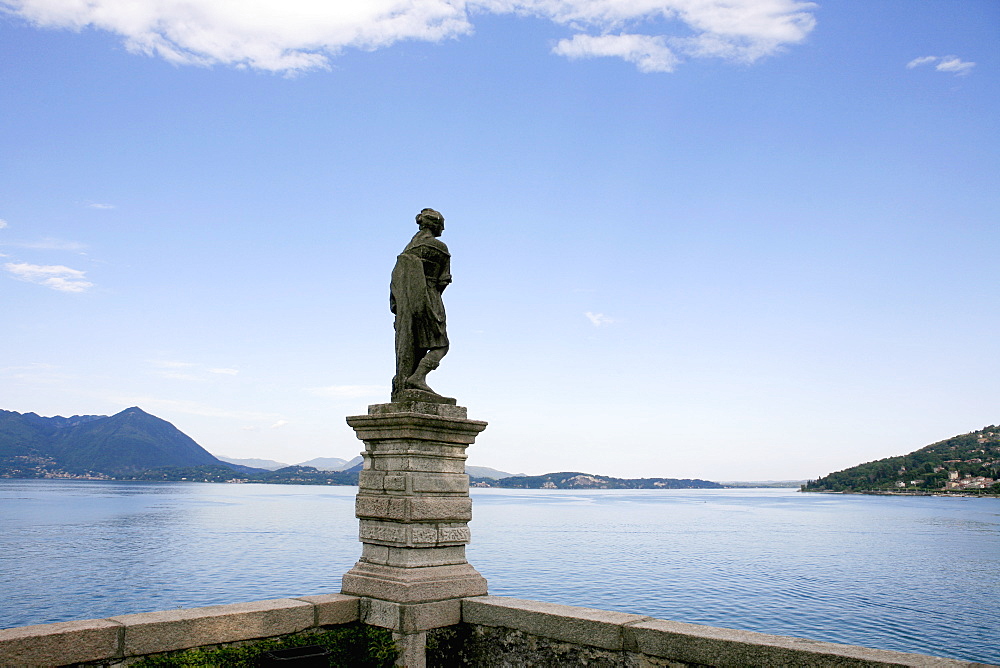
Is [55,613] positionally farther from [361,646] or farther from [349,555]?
[361,646]

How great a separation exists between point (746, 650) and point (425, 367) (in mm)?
4482

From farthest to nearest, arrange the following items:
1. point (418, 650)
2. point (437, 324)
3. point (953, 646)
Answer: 1. point (953, 646)
2. point (437, 324)
3. point (418, 650)

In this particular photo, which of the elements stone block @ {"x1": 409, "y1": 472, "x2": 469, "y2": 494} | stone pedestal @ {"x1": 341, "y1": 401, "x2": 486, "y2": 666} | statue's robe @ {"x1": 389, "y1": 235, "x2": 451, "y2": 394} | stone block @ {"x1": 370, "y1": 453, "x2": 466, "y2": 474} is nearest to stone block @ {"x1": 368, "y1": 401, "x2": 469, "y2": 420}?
stone pedestal @ {"x1": 341, "y1": 401, "x2": 486, "y2": 666}

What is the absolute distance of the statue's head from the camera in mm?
9211

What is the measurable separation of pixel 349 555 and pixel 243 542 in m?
14.9

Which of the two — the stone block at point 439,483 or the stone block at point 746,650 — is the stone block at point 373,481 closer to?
the stone block at point 439,483

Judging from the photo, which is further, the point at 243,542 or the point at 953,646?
the point at 243,542

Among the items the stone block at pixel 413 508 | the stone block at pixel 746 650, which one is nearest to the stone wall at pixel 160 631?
the stone block at pixel 413 508

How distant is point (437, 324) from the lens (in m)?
8.85

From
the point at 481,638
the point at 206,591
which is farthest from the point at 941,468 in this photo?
the point at 481,638

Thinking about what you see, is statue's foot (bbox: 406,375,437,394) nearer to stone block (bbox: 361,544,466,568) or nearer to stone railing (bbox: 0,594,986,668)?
stone block (bbox: 361,544,466,568)

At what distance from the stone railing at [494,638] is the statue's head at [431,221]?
4.40 metres

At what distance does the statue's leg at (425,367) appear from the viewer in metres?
8.56

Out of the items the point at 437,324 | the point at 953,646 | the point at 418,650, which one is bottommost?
the point at 953,646
